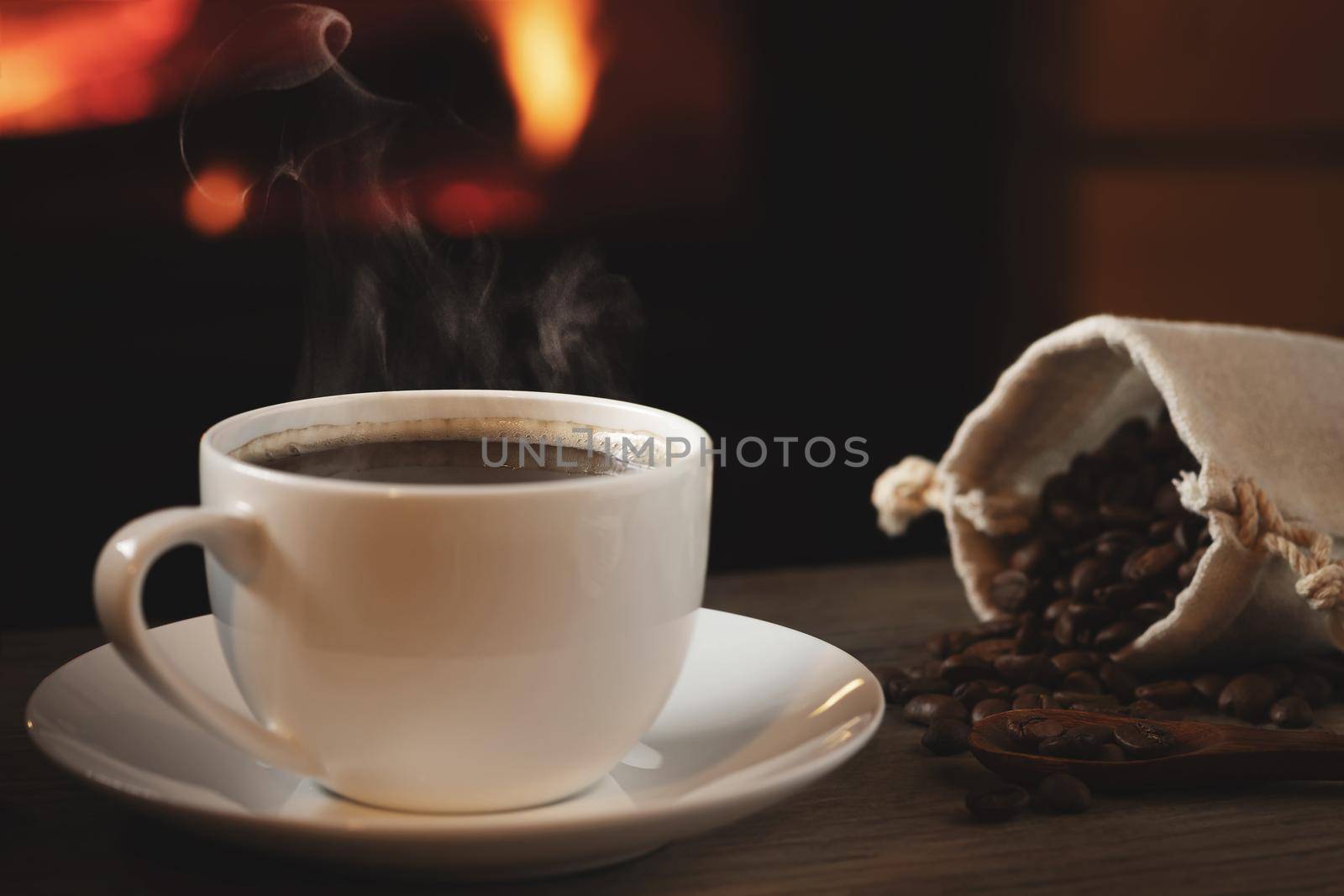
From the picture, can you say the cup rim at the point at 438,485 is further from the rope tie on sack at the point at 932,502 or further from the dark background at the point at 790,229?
the dark background at the point at 790,229

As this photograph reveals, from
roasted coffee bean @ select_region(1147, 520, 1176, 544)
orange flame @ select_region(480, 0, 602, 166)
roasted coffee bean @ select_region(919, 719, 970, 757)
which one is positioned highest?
orange flame @ select_region(480, 0, 602, 166)

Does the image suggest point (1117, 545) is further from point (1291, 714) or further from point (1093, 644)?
point (1291, 714)

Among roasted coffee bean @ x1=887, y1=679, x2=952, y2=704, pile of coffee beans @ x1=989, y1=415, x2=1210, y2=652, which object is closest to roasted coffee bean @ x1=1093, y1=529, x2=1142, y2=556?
pile of coffee beans @ x1=989, y1=415, x2=1210, y2=652

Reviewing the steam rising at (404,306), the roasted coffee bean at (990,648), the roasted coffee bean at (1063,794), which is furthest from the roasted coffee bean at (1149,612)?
the steam rising at (404,306)

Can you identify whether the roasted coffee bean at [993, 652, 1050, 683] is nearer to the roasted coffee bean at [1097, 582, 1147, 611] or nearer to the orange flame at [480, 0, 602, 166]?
the roasted coffee bean at [1097, 582, 1147, 611]

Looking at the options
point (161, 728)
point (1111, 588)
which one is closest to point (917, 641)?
point (1111, 588)

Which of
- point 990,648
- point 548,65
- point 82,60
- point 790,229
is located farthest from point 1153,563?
point 82,60
